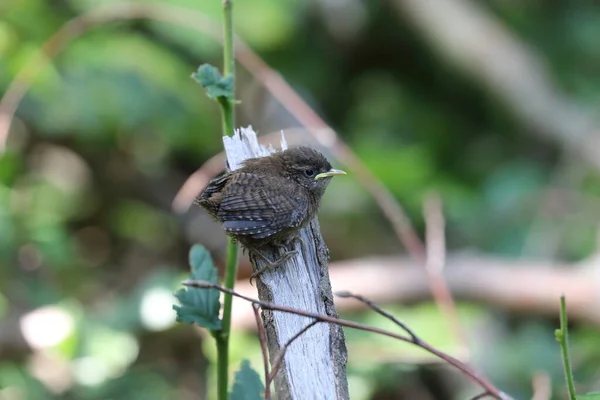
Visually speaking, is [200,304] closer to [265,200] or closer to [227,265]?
[227,265]

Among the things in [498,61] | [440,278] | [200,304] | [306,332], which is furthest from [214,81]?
[498,61]

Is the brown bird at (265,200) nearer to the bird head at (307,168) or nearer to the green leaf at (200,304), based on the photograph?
the bird head at (307,168)

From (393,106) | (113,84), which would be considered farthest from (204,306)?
(393,106)

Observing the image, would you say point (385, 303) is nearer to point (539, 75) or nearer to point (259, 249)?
point (259, 249)

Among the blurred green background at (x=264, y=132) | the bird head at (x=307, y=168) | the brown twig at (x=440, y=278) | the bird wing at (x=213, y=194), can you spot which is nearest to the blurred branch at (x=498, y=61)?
the blurred green background at (x=264, y=132)

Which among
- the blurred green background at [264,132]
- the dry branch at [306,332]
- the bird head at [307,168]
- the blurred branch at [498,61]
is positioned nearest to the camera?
the dry branch at [306,332]

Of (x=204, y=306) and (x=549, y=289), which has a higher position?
(x=549, y=289)

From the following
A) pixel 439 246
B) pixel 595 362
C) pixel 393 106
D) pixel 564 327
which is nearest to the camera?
pixel 564 327
